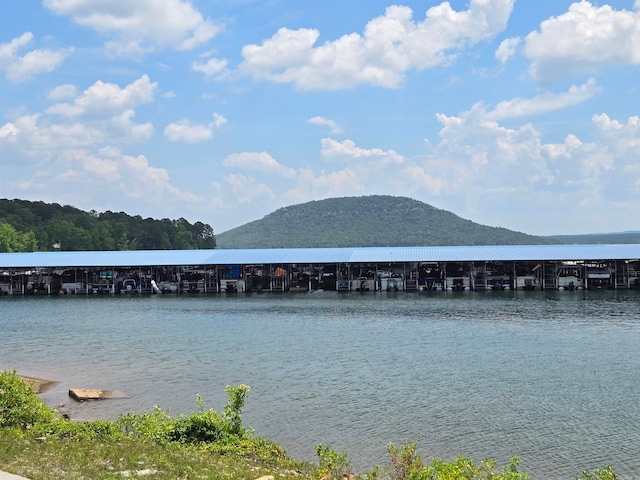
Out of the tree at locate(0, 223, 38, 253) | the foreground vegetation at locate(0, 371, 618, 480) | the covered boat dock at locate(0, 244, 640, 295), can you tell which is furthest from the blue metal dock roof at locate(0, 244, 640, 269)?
the foreground vegetation at locate(0, 371, 618, 480)

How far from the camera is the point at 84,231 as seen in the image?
86375 millimetres

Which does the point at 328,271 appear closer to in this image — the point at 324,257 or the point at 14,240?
the point at 324,257

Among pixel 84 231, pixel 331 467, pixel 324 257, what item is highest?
pixel 84 231

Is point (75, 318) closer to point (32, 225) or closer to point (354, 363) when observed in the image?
point (354, 363)

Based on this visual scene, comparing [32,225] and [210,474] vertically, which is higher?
[32,225]

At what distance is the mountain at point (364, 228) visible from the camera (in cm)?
13788

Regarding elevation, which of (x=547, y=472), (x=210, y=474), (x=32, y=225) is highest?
(x=32, y=225)

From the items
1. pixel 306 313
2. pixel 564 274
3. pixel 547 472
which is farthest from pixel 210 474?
pixel 564 274

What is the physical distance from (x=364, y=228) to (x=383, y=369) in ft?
426

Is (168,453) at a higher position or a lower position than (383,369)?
higher

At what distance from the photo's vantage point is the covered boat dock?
45406 millimetres


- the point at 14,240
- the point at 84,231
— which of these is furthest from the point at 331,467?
the point at 84,231

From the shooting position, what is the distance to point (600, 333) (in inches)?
1032

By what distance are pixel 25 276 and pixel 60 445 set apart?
4491cm
